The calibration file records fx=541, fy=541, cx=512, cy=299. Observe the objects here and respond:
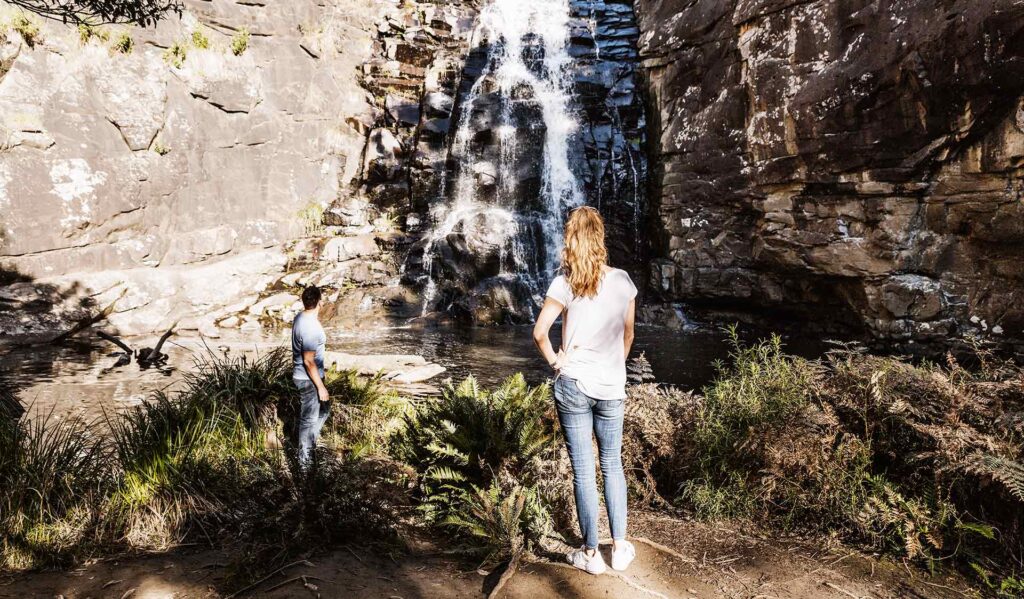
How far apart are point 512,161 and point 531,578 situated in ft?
52.9

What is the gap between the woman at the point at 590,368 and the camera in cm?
303

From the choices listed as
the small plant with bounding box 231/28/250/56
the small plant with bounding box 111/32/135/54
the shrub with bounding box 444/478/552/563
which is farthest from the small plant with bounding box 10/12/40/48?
the shrub with bounding box 444/478/552/563

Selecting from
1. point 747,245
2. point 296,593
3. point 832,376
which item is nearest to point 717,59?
point 747,245

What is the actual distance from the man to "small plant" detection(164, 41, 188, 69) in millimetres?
15395

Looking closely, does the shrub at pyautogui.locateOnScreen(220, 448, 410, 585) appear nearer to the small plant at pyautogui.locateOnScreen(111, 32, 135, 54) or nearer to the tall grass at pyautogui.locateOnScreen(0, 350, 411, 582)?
the tall grass at pyautogui.locateOnScreen(0, 350, 411, 582)

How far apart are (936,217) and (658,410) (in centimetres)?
934

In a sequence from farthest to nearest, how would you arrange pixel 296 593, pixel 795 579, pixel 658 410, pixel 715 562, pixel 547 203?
pixel 547 203 → pixel 658 410 → pixel 715 562 → pixel 795 579 → pixel 296 593

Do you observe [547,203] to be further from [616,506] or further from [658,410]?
[616,506]

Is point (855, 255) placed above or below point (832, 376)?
above

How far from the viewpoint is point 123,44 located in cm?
1521

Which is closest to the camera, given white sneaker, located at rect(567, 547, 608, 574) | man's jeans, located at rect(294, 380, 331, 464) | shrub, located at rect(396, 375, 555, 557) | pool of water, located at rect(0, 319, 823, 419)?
white sneaker, located at rect(567, 547, 608, 574)

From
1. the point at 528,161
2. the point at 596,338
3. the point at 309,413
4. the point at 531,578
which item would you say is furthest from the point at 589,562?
the point at 528,161

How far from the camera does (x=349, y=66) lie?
1991cm

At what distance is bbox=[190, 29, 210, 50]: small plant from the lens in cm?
1648
